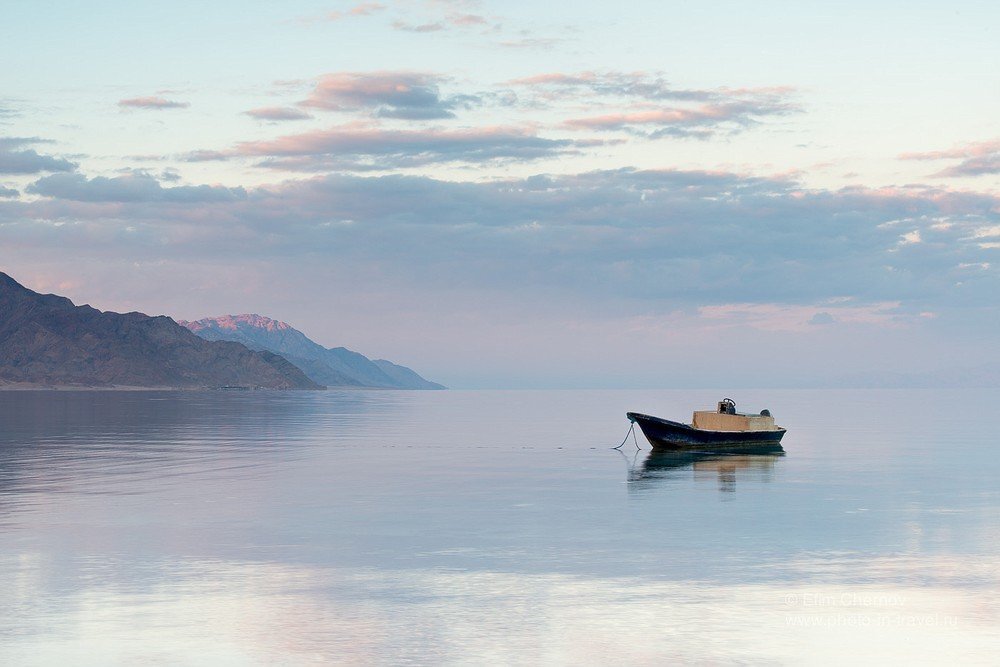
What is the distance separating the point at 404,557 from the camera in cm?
3231

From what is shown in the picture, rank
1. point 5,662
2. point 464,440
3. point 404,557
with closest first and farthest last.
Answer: point 5,662 → point 404,557 → point 464,440

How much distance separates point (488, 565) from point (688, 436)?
58363mm

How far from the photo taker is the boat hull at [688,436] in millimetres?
87188

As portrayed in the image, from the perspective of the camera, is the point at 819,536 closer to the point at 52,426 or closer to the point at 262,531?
the point at 262,531

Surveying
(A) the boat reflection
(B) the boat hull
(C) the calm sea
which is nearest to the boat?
(B) the boat hull

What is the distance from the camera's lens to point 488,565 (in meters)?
31.0

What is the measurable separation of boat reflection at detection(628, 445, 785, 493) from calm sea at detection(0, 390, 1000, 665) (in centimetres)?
75

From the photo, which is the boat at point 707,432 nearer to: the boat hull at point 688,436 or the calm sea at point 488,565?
the boat hull at point 688,436

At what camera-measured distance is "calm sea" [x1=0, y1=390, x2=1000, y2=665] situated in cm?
2158

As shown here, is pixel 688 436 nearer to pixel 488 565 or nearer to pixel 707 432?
pixel 707 432

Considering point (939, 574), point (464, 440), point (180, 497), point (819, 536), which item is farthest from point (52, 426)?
point (939, 574)

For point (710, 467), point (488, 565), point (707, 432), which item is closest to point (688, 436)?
point (707, 432)

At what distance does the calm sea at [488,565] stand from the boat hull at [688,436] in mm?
18386

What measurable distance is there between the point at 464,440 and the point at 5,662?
87514mm
